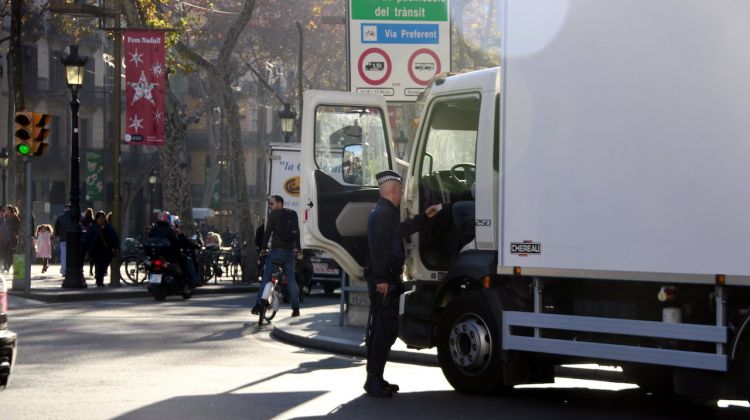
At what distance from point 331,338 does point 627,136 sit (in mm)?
7539

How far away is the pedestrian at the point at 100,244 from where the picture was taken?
30016 mm

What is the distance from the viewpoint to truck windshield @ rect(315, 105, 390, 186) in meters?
13.5

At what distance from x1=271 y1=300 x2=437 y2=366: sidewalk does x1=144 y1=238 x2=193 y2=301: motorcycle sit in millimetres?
5235

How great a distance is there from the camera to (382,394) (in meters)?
11.3

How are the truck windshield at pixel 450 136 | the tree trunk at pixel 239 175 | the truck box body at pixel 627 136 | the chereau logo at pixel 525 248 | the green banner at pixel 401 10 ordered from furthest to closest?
the tree trunk at pixel 239 175 < the green banner at pixel 401 10 < the truck windshield at pixel 450 136 < the chereau logo at pixel 525 248 < the truck box body at pixel 627 136

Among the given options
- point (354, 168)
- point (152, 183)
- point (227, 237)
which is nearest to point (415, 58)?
point (354, 168)

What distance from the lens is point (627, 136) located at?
390 inches

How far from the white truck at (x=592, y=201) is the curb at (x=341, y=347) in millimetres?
2560

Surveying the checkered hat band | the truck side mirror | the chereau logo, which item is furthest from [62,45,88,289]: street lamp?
the chereau logo

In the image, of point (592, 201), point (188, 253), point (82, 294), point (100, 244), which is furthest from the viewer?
point (100, 244)

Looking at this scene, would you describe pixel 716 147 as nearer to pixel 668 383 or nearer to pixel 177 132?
pixel 668 383

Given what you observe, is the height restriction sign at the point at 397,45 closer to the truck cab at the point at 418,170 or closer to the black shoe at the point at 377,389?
the truck cab at the point at 418,170

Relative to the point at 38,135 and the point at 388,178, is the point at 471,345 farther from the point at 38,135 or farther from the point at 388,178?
the point at 38,135

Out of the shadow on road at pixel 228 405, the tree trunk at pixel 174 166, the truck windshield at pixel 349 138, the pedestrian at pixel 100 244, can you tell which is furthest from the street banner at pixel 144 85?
the shadow on road at pixel 228 405
